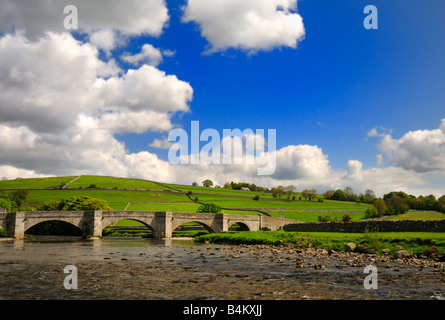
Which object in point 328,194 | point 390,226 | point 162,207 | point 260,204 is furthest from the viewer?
point 328,194

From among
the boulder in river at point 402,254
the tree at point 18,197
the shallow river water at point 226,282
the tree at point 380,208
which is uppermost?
the tree at point 18,197

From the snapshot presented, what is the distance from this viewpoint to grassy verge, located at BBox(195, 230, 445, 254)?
92.6ft

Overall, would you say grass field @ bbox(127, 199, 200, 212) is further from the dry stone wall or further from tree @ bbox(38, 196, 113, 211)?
the dry stone wall

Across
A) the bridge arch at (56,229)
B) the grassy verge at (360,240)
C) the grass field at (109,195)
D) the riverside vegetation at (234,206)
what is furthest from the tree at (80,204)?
the grassy verge at (360,240)

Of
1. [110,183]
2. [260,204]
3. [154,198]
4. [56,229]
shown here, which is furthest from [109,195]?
[260,204]

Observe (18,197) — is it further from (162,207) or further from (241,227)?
(241,227)

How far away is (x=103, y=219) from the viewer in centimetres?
6606

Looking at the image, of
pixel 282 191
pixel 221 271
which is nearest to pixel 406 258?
pixel 221 271

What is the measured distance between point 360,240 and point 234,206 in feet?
274

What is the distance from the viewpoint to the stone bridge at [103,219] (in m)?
61.6

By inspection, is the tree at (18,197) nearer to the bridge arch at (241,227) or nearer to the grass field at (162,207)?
the grass field at (162,207)

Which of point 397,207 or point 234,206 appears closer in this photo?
point 397,207
